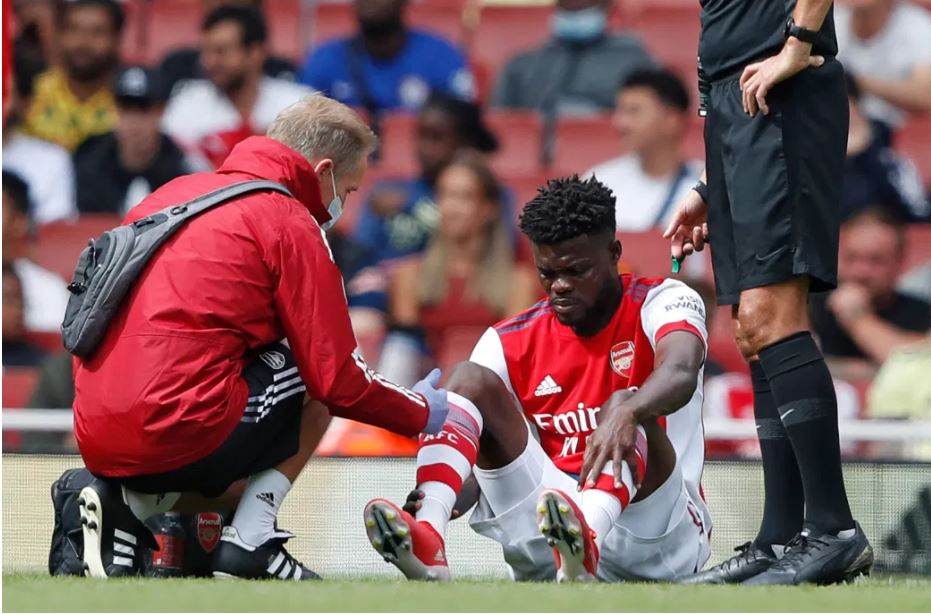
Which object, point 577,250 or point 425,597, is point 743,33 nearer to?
point 577,250

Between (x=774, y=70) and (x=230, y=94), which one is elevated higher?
(x=774, y=70)

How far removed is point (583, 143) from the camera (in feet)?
28.7

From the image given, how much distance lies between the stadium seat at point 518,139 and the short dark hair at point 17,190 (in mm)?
2844

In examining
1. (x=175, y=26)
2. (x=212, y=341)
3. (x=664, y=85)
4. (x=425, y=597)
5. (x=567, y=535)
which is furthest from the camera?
(x=175, y=26)

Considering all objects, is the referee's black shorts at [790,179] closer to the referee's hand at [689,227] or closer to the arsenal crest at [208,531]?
the referee's hand at [689,227]

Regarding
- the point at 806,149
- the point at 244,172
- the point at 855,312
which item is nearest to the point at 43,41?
the point at 855,312

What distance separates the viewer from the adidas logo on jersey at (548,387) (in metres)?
4.04

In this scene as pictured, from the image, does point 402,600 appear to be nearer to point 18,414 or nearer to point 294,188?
point 294,188

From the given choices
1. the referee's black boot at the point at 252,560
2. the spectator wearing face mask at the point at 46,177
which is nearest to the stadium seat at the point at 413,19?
the spectator wearing face mask at the point at 46,177

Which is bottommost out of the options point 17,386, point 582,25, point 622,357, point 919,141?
point 17,386

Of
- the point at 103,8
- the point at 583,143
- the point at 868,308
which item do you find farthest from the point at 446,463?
the point at 103,8

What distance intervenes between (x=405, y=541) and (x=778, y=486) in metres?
1.01

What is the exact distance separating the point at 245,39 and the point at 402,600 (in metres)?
6.62

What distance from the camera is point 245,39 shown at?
9.01m
